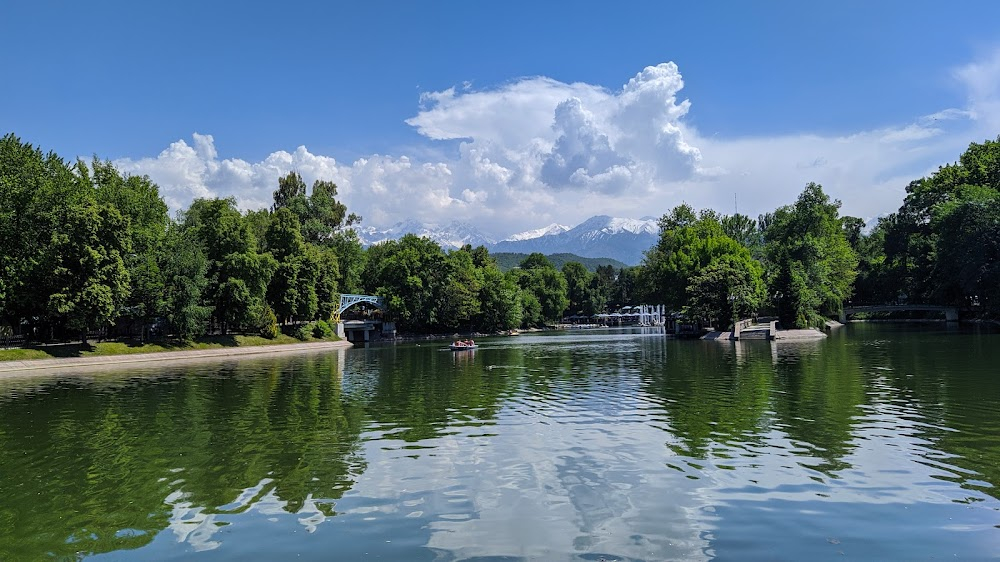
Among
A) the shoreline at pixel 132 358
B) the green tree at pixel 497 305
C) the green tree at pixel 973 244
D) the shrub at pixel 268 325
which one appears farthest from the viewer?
the green tree at pixel 497 305

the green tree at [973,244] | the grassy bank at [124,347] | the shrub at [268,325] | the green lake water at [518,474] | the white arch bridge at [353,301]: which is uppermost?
the green tree at [973,244]

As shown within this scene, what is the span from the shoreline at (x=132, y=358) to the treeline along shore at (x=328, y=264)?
10.9 feet

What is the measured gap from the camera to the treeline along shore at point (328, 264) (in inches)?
2320

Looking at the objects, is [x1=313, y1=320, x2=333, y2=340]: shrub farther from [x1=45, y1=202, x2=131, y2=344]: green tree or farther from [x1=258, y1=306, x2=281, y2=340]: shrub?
[x1=45, y1=202, x2=131, y2=344]: green tree

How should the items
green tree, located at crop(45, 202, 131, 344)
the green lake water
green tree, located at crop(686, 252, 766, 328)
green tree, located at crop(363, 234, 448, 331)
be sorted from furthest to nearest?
green tree, located at crop(363, 234, 448, 331), green tree, located at crop(686, 252, 766, 328), green tree, located at crop(45, 202, 131, 344), the green lake water

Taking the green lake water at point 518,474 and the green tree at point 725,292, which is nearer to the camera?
the green lake water at point 518,474

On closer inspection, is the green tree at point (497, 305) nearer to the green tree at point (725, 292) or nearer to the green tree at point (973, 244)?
the green tree at point (725, 292)

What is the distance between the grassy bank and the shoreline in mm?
985

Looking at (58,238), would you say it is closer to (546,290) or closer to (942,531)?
(942,531)

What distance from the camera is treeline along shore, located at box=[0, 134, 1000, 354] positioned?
58.9 m

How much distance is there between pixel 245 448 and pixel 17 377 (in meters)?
41.5

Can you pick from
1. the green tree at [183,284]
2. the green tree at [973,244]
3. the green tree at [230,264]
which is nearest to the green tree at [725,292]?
the green tree at [973,244]

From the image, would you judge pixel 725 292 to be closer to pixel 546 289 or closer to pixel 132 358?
pixel 132 358

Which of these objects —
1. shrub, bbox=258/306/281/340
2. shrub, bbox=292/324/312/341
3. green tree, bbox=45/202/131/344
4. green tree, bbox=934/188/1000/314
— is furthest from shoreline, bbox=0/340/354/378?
green tree, bbox=934/188/1000/314
